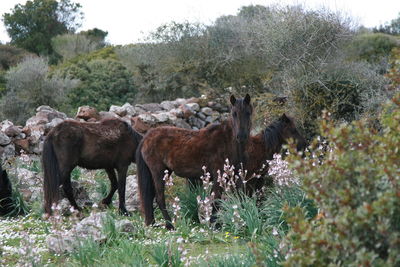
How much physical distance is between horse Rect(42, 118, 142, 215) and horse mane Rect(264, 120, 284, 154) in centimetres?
242

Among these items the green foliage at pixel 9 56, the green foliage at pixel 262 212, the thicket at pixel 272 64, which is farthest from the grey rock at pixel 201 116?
the green foliage at pixel 9 56

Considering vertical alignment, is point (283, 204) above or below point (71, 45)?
below

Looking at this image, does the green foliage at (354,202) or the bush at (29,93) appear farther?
the bush at (29,93)

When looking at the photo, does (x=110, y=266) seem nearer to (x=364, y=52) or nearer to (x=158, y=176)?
(x=158, y=176)

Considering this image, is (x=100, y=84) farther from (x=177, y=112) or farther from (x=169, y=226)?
(x=169, y=226)

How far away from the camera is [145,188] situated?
7.95 meters

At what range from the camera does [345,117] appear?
1386cm

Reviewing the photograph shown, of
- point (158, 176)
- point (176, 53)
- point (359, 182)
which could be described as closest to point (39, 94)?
Result: point (176, 53)

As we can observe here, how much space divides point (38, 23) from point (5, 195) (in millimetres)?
34827

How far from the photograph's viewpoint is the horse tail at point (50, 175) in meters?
8.58

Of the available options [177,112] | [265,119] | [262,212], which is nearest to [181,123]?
[177,112]

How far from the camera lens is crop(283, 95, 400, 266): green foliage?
2918 millimetres

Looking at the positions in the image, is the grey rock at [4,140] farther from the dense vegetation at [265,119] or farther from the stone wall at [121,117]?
the dense vegetation at [265,119]

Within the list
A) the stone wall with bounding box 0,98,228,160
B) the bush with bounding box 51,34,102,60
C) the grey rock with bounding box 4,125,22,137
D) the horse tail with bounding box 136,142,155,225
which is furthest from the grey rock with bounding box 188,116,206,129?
the bush with bounding box 51,34,102,60
